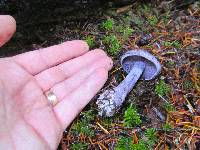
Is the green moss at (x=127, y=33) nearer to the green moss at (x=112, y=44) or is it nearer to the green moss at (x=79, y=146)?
Answer: the green moss at (x=112, y=44)

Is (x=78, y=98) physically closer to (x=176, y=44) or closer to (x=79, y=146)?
(x=79, y=146)

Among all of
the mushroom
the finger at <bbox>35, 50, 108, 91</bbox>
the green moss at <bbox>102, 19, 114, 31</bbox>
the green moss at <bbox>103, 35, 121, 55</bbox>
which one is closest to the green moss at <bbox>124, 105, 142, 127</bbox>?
the mushroom

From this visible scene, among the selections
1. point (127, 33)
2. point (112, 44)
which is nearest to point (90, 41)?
point (112, 44)

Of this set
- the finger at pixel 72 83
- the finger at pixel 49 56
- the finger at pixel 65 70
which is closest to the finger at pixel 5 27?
the finger at pixel 49 56

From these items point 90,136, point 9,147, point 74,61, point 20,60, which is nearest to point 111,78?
point 74,61

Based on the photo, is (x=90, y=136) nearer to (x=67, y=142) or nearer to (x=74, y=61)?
(x=67, y=142)

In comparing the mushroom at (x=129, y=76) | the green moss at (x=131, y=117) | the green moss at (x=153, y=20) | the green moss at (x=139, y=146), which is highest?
the green moss at (x=153, y=20)

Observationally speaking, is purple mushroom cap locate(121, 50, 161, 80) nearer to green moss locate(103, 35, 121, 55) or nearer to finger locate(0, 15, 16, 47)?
green moss locate(103, 35, 121, 55)
